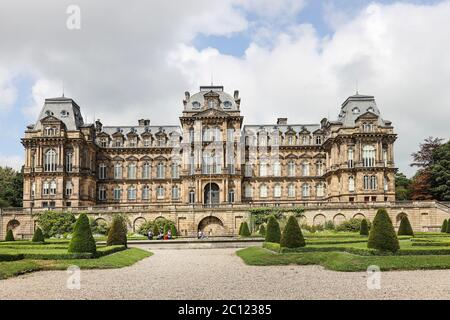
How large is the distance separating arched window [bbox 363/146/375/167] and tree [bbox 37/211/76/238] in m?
36.2

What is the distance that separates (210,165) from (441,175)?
30.0 m

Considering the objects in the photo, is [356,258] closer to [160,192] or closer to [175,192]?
[175,192]

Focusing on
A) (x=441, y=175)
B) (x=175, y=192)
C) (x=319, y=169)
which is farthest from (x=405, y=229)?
(x=175, y=192)

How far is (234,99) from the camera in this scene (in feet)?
224

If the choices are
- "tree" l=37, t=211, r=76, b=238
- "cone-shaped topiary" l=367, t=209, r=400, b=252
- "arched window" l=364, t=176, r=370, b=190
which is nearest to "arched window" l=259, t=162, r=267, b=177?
"arched window" l=364, t=176, r=370, b=190

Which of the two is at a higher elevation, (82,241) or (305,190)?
(305,190)

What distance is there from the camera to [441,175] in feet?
210

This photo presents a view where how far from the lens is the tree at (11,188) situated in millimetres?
74188

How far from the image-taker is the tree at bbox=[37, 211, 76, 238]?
54.7 m

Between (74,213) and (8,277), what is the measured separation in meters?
40.3
